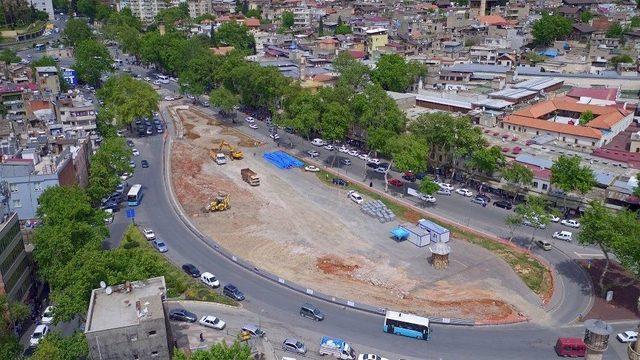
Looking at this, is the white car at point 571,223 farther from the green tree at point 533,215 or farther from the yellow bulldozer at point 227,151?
the yellow bulldozer at point 227,151

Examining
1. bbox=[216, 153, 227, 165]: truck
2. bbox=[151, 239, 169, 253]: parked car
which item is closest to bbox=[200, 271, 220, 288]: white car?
bbox=[151, 239, 169, 253]: parked car

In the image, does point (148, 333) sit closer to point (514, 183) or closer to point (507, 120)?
point (514, 183)

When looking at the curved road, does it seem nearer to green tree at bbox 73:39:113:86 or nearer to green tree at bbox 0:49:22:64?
green tree at bbox 73:39:113:86

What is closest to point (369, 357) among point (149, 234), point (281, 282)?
point (281, 282)

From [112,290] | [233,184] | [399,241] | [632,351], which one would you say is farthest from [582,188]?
[112,290]

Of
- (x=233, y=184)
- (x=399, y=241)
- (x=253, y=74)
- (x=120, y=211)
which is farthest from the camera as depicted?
(x=253, y=74)
